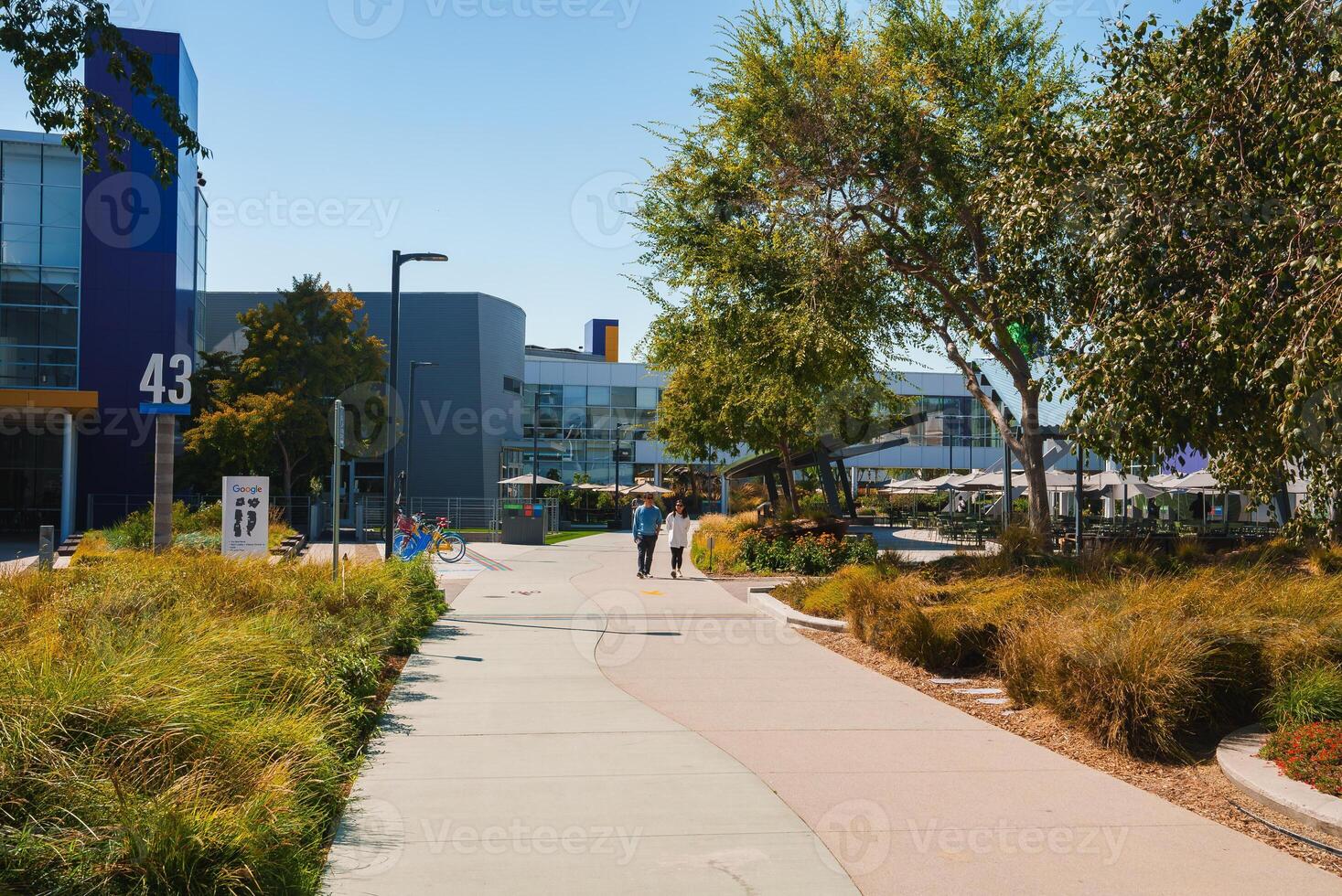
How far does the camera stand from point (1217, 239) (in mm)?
7262

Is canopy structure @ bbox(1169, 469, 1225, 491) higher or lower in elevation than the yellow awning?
lower

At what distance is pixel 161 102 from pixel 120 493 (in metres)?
30.8

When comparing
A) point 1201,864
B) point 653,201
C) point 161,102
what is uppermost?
point 653,201

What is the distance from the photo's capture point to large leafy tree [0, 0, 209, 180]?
9.65 metres

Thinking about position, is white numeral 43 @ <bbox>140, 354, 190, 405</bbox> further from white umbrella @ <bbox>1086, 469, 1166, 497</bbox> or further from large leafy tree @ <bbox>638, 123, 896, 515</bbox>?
white umbrella @ <bbox>1086, 469, 1166, 497</bbox>

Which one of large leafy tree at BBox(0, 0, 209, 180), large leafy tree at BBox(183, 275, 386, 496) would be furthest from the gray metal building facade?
large leafy tree at BBox(0, 0, 209, 180)

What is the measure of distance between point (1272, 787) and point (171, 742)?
5.86 metres

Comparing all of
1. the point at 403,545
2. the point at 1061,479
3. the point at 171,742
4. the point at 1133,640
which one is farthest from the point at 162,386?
the point at 1061,479

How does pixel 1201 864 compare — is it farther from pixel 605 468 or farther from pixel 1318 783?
pixel 605 468

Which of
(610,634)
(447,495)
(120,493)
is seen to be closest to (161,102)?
(610,634)

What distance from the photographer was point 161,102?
10.2m

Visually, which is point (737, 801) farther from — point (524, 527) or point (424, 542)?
point (524, 527)

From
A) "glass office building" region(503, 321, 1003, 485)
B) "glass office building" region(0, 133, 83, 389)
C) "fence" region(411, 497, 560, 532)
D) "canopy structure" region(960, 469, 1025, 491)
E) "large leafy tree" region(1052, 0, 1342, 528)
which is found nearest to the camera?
"large leafy tree" region(1052, 0, 1342, 528)

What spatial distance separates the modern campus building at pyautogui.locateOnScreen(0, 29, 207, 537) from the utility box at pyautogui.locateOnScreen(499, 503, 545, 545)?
12.6 metres
